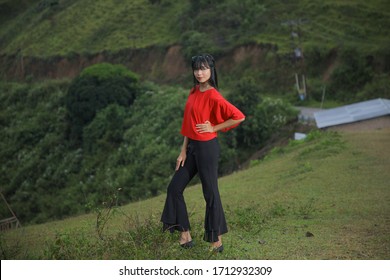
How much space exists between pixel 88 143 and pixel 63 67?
19.3 m

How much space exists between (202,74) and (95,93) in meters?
29.0

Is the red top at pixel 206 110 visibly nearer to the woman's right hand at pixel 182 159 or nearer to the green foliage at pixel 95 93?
the woman's right hand at pixel 182 159

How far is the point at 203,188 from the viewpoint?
577 cm

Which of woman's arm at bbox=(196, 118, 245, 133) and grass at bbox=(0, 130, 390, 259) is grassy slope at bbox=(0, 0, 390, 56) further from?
woman's arm at bbox=(196, 118, 245, 133)

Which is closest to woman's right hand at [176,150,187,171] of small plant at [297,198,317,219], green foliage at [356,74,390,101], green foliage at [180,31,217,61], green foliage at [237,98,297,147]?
small plant at [297,198,317,219]

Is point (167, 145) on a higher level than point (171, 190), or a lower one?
lower

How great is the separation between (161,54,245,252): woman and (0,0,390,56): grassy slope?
3216 cm

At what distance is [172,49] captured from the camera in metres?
46.4

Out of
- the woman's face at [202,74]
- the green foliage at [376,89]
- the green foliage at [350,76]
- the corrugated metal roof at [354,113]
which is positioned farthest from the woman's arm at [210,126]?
the green foliage at [350,76]

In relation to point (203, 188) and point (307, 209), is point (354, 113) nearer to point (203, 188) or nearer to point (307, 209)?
point (307, 209)

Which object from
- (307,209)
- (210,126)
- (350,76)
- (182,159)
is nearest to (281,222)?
(307,209)

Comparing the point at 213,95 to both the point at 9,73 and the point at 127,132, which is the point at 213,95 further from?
the point at 9,73

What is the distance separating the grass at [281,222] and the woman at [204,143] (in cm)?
30

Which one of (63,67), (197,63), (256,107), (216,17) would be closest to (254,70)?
(216,17)
